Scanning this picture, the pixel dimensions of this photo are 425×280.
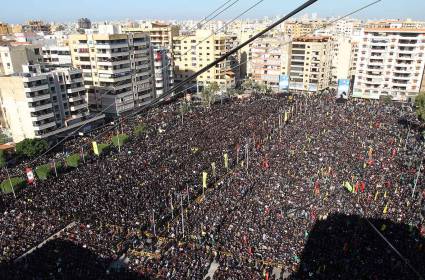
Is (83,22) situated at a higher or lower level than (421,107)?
higher

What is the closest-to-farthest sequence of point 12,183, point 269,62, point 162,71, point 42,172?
point 12,183 → point 42,172 → point 162,71 → point 269,62

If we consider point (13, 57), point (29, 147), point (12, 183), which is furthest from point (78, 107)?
point (12, 183)

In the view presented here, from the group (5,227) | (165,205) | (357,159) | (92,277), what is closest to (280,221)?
(165,205)

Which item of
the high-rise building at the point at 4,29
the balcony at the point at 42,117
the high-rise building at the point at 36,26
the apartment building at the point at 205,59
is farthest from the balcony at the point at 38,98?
the high-rise building at the point at 36,26

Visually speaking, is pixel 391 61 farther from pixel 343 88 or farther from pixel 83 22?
pixel 83 22

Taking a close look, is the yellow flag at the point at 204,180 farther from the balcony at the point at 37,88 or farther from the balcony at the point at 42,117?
the balcony at the point at 37,88
